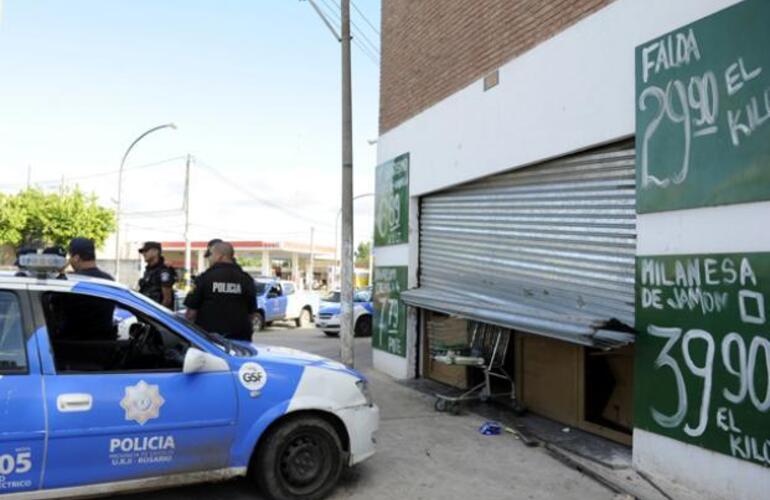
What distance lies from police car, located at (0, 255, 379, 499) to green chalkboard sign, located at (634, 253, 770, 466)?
2310mm

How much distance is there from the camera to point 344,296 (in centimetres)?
962

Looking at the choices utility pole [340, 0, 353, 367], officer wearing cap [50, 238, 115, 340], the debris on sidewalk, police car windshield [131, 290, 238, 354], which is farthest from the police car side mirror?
utility pole [340, 0, 353, 367]

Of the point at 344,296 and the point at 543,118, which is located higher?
the point at 543,118

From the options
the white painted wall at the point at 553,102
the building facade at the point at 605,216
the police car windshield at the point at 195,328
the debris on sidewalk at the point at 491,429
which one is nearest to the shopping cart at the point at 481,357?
the building facade at the point at 605,216

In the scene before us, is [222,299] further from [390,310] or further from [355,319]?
[355,319]

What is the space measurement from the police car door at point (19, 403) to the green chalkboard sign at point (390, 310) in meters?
6.66

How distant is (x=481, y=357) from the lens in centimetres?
764

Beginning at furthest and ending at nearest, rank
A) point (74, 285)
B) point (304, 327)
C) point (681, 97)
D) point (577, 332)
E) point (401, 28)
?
1. point (304, 327)
2. point (401, 28)
3. point (577, 332)
4. point (681, 97)
5. point (74, 285)

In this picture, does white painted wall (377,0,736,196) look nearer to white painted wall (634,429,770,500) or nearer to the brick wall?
the brick wall

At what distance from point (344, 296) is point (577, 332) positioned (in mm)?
4751

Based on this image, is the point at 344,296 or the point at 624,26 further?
the point at 344,296

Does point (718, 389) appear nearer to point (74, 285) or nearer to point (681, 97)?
point (681, 97)

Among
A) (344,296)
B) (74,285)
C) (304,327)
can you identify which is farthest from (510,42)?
(304,327)

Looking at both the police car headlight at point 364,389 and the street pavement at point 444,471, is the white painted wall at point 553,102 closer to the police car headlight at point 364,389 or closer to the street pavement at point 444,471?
the street pavement at point 444,471
